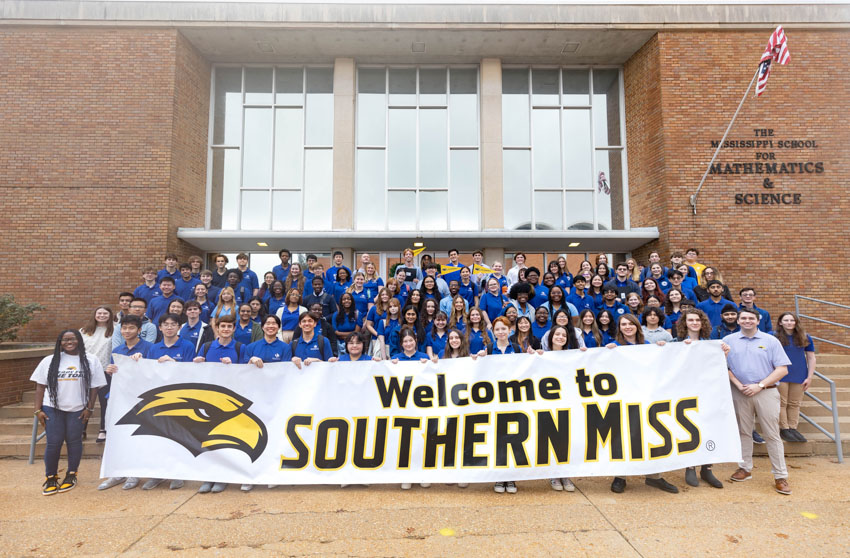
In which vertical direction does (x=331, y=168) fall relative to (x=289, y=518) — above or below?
above

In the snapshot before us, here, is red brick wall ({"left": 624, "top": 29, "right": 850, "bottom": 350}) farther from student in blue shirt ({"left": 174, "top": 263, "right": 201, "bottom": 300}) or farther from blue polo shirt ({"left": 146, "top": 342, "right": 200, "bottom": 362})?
student in blue shirt ({"left": 174, "top": 263, "right": 201, "bottom": 300})

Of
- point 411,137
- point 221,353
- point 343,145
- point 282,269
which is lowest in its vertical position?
point 221,353

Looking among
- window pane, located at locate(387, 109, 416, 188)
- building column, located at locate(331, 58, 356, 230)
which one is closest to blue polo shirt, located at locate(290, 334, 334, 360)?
building column, located at locate(331, 58, 356, 230)

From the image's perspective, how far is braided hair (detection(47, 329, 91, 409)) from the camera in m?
4.46

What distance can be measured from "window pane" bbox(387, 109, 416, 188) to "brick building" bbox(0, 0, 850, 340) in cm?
6

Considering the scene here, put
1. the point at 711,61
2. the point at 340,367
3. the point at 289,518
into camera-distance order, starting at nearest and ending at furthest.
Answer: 1. the point at 289,518
2. the point at 340,367
3. the point at 711,61

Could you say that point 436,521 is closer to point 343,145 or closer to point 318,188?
point 318,188

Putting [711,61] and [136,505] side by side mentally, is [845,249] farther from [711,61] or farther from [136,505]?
[136,505]

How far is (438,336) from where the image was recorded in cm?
570

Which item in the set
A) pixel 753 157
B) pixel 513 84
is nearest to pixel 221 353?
pixel 513 84

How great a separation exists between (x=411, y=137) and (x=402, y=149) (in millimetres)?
466

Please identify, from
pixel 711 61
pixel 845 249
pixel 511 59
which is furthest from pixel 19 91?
pixel 845 249

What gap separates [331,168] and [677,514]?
1124 centimetres

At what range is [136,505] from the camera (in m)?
4.07
